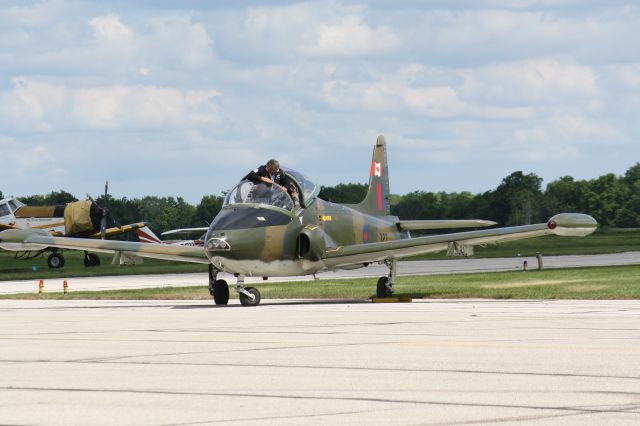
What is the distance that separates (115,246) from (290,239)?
5007 mm

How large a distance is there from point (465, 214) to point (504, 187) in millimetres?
7517

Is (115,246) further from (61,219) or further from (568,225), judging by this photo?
(61,219)

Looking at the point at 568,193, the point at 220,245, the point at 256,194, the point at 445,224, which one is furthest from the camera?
the point at 568,193

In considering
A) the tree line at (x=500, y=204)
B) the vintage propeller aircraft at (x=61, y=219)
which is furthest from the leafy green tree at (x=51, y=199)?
the vintage propeller aircraft at (x=61, y=219)

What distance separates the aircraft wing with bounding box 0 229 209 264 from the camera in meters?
26.1

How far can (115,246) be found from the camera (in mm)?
26922

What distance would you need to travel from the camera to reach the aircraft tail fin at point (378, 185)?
30406 millimetres

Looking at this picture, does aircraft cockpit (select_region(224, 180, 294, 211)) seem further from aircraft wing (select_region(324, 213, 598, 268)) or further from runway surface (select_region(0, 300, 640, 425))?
runway surface (select_region(0, 300, 640, 425))

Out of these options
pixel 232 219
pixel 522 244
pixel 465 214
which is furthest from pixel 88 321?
pixel 465 214

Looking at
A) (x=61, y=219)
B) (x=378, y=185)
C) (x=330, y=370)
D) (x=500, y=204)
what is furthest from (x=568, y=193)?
(x=330, y=370)

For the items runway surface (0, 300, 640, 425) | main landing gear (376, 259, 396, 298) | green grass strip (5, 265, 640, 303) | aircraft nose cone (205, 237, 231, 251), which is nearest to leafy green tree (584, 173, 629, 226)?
green grass strip (5, 265, 640, 303)

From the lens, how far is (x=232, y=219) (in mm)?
23250

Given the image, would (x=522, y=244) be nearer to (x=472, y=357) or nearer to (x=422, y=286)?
(x=422, y=286)

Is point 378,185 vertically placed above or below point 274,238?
above
